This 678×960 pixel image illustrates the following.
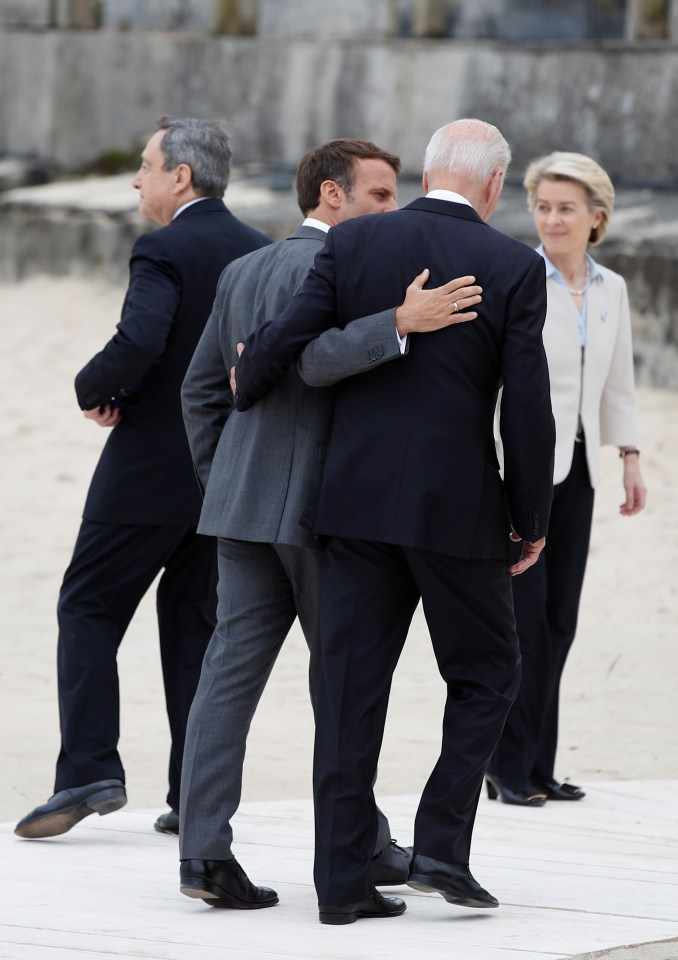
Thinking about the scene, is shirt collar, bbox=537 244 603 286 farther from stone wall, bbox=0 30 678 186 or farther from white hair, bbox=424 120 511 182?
stone wall, bbox=0 30 678 186

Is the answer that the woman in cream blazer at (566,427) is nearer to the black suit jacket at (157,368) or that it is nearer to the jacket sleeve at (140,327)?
the black suit jacket at (157,368)

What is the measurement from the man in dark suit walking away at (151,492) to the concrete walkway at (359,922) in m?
0.23

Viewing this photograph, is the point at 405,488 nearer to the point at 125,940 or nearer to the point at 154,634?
the point at 125,940

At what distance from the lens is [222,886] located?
3.35 metres

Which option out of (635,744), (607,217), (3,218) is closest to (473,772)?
(607,217)

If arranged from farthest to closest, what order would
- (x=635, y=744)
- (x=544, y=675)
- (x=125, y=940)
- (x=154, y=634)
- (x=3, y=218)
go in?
(x=3, y=218), (x=154, y=634), (x=635, y=744), (x=544, y=675), (x=125, y=940)

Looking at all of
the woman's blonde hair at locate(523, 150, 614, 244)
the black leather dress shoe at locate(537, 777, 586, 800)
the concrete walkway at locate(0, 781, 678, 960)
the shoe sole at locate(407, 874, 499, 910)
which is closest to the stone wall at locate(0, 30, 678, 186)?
the woman's blonde hair at locate(523, 150, 614, 244)

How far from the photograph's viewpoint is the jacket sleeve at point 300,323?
126 inches

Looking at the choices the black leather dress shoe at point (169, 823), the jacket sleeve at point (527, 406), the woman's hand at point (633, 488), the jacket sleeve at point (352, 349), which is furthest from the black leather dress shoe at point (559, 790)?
the jacket sleeve at point (352, 349)

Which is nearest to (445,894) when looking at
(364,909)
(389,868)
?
(364,909)

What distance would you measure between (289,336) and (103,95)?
429 inches

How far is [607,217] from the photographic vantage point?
15.5 feet

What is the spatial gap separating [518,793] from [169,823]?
994mm

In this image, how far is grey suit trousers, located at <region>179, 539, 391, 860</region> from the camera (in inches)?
132
